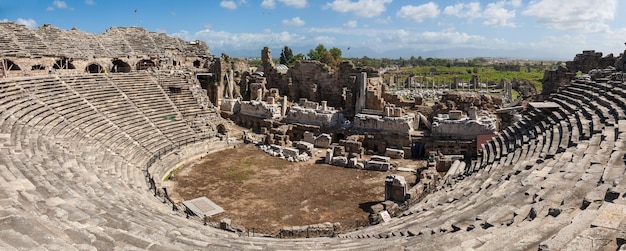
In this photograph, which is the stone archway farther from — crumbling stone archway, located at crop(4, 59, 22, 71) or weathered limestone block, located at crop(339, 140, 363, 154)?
crumbling stone archway, located at crop(4, 59, 22, 71)

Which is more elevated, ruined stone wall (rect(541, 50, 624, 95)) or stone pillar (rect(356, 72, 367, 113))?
ruined stone wall (rect(541, 50, 624, 95))


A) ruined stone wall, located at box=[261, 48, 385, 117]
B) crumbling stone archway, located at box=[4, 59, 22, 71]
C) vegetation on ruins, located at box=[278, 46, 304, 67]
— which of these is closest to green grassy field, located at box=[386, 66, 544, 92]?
vegetation on ruins, located at box=[278, 46, 304, 67]

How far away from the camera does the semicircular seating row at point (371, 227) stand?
6.80 meters

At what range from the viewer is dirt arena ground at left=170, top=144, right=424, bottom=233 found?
1568 centimetres

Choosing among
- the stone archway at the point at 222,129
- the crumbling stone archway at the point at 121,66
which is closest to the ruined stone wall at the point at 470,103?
the stone archway at the point at 222,129

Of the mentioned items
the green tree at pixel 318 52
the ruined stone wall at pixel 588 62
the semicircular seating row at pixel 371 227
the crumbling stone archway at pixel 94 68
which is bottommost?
the semicircular seating row at pixel 371 227

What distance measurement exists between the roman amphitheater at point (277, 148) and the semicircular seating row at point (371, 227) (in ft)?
0.18

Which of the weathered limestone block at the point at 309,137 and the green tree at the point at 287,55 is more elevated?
the green tree at the point at 287,55

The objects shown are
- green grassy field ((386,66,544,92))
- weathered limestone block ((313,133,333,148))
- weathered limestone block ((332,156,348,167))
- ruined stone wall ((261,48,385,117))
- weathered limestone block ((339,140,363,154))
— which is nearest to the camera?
weathered limestone block ((332,156,348,167))

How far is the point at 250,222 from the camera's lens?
15141 mm

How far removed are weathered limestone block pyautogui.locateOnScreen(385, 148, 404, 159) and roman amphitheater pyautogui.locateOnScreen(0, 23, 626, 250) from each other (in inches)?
2.2

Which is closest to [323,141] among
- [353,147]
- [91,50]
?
[353,147]

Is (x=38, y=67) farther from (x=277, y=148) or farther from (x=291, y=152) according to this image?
(x=291, y=152)

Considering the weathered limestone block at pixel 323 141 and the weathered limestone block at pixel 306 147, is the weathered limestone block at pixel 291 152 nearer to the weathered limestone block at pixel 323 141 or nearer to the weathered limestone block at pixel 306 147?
the weathered limestone block at pixel 306 147
